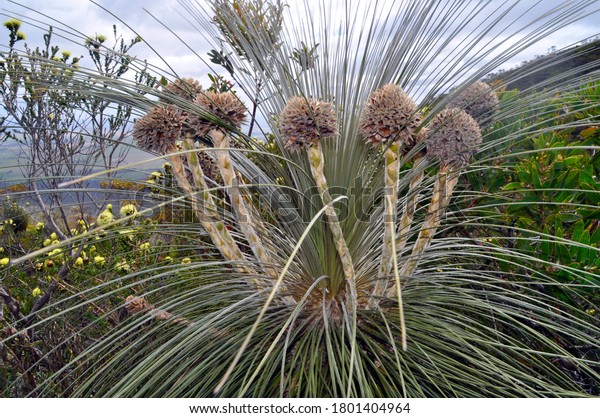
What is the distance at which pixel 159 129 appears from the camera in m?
1.30

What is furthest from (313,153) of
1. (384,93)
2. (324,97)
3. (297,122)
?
(324,97)

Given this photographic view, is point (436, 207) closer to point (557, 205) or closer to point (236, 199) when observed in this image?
point (236, 199)

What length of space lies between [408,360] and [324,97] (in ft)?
2.67

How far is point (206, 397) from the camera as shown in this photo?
1.20 meters

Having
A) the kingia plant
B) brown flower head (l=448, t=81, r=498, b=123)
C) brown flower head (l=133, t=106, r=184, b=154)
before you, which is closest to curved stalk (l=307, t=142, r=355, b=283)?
the kingia plant

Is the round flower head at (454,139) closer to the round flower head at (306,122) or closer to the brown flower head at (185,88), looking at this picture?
the round flower head at (306,122)

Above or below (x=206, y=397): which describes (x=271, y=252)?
above

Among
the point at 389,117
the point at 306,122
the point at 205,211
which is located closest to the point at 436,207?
the point at 389,117

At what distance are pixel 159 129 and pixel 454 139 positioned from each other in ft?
2.54

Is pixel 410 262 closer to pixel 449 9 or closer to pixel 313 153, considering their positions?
pixel 313 153

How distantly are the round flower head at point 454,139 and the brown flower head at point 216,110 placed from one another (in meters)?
0.53

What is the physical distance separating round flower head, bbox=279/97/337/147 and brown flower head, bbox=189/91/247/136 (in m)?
0.26

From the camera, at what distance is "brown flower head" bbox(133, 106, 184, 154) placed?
4.25 ft

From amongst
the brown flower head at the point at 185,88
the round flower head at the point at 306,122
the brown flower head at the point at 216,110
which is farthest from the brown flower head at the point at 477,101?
the brown flower head at the point at 185,88
